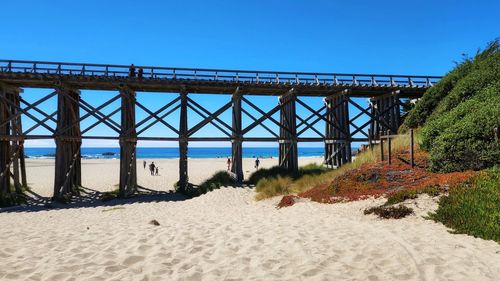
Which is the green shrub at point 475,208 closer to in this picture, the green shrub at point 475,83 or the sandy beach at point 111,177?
the green shrub at point 475,83

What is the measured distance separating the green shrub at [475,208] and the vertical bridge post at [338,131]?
40.9 ft

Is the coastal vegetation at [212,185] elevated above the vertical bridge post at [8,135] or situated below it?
below

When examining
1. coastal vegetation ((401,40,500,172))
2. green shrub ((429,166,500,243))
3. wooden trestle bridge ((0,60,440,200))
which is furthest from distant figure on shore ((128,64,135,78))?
green shrub ((429,166,500,243))

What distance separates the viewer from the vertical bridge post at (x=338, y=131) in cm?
2083

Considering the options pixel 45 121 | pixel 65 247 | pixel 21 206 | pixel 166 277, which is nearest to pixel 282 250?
pixel 166 277

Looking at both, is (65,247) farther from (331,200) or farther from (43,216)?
(43,216)

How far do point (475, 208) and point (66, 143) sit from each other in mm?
18801

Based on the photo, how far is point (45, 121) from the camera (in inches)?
697

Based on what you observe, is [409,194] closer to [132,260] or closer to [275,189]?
[275,189]

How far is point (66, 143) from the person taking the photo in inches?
731

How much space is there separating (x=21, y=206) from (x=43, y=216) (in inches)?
161

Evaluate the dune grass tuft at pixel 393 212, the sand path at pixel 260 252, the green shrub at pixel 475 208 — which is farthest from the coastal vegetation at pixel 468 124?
the dune grass tuft at pixel 393 212

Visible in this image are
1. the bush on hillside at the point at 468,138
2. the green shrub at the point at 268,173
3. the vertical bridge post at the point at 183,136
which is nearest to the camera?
the bush on hillside at the point at 468,138

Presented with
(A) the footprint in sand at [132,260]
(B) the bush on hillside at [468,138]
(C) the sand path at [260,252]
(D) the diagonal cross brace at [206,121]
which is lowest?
(C) the sand path at [260,252]
